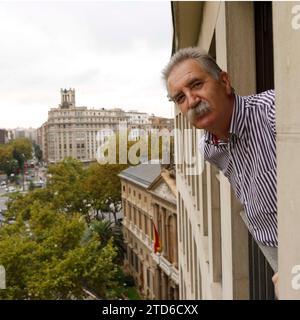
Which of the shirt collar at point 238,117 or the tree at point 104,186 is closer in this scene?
the shirt collar at point 238,117

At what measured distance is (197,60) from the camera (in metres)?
1.70

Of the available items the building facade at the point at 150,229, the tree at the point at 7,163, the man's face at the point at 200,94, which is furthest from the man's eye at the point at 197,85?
the tree at the point at 7,163

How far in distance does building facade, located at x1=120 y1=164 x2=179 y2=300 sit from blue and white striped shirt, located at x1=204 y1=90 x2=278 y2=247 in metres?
21.6

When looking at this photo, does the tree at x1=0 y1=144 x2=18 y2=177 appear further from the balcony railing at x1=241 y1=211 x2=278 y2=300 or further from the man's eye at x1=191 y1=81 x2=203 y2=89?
the man's eye at x1=191 y1=81 x2=203 y2=89

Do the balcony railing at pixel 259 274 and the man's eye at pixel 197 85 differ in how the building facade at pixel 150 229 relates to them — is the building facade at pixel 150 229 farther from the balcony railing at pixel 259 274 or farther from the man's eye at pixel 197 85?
the man's eye at pixel 197 85

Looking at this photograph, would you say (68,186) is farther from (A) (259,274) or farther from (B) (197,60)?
(B) (197,60)

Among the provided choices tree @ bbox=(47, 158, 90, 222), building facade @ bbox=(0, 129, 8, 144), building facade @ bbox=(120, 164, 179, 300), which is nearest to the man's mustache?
building facade @ bbox=(120, 164, 179, 300)

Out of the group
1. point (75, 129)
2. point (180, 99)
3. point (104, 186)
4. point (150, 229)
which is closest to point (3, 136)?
point (75, 129)

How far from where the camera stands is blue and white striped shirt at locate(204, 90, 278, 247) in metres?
1.72

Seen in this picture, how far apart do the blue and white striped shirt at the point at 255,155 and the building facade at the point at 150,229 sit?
21571 millimetres

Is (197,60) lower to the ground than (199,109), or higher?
higher

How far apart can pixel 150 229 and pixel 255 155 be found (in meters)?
27.7

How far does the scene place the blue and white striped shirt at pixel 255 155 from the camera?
1.72m
